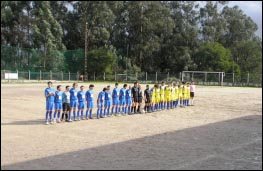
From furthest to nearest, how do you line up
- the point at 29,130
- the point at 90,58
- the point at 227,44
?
the point at 227,44
the point at 90,58
the point at 29,130

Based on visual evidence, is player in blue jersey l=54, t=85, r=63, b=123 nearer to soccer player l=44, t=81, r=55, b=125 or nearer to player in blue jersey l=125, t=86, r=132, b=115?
soccer player l=44, t=81, r=55, b=125

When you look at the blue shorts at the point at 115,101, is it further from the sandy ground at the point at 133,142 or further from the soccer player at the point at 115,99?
the sandy ground at the point at 133,142

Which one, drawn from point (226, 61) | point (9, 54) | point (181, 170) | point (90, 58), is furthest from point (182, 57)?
point (181, 170)

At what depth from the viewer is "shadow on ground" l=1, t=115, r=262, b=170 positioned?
8.43 m

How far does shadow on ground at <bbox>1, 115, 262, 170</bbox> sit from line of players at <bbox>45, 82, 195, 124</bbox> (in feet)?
14.5

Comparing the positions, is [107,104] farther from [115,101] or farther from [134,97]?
[134,97]

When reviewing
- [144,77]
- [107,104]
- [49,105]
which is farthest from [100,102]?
→ [144,77]

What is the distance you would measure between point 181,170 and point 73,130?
5.99 m

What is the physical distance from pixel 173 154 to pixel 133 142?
184 cm

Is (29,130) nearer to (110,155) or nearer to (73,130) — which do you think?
(73,130)

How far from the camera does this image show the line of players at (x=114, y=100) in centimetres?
1527

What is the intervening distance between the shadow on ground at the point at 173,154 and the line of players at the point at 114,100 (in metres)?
4.43

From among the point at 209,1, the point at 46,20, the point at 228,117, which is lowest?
the point at 228,117

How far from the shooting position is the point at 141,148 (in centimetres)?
1045
